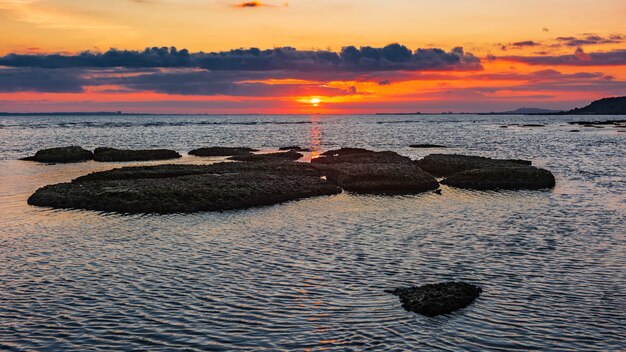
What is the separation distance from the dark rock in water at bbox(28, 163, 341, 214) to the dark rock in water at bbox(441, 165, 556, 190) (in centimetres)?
1304

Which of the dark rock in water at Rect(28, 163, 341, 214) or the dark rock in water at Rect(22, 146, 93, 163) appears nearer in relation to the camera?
the dark rock in water at Rect(28, 163, 341, 214)

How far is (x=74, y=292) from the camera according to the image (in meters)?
21.1

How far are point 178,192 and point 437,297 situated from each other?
26.8m

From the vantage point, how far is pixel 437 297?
63.8ft

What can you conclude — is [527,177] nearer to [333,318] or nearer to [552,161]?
[552,161]

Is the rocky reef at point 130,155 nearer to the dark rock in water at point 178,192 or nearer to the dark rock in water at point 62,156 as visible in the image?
the dark rock in water at point 62,156

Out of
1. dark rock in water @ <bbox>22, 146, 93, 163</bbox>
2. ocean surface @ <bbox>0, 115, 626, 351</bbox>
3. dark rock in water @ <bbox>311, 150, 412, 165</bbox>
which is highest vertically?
dark rock in water @ <bbox>311, 150, 412, 165</bbox>

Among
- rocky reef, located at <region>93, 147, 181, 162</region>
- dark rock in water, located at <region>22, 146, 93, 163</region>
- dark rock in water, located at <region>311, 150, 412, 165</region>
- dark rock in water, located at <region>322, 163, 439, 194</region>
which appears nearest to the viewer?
dark rock in water, located at <region>322, 163, 439, 194</region>

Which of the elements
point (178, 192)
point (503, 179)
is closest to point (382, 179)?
point (503, 179)

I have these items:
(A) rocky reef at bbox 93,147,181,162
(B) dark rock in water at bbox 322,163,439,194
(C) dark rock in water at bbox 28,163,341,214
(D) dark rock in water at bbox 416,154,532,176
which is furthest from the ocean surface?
(A) rocky reef at bbox 93,147,181,162

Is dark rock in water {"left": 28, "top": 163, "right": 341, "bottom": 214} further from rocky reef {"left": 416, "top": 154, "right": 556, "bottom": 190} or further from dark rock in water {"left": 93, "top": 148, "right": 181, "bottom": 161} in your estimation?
dark rock in water {"left": 93, "top": 148, "right": 181, "bottom": 161}

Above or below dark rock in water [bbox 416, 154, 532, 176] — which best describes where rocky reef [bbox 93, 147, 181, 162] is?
below

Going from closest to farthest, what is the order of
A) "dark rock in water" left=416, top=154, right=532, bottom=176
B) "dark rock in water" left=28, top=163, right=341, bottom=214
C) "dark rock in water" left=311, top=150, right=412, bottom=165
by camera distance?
"dark rock in water" left=28, top=163, right=341, bottom=214, "dark rock in water" left=416, top=154, right=532, bottom=176, "dark rock in water" left=311, top=150, right=412, bottom=165

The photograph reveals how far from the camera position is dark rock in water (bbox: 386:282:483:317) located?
18938mm
